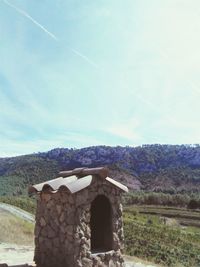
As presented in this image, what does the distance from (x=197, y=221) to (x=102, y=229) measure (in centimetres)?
4499

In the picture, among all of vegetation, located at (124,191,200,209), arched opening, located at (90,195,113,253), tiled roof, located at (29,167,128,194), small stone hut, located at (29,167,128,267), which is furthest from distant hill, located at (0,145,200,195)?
tiled roof, located at (29,167,128,194)

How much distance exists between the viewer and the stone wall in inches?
431

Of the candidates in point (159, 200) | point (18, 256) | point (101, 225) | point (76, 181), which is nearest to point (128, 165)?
point (159, 200)

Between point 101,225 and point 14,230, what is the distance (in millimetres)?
7830

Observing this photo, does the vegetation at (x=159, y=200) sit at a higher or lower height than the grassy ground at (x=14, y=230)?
higher

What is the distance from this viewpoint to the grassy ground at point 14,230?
18.4m

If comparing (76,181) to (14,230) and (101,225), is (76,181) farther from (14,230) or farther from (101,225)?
(14,230)

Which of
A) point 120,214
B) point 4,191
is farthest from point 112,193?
point 4,191

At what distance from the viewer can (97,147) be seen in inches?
5310

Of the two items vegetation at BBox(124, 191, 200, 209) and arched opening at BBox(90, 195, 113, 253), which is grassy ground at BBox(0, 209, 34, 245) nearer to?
arched opening at BBox(90, 195, 113, 253)

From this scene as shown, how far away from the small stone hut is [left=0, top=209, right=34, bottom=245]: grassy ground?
640cm

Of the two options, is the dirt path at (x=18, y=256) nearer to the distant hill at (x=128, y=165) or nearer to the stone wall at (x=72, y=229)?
the stone wall at (x=72, y=229)

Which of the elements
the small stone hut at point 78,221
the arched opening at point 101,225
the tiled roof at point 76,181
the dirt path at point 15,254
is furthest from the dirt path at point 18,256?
the tiled roof at point 76,181

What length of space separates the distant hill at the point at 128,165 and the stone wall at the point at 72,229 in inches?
3179
